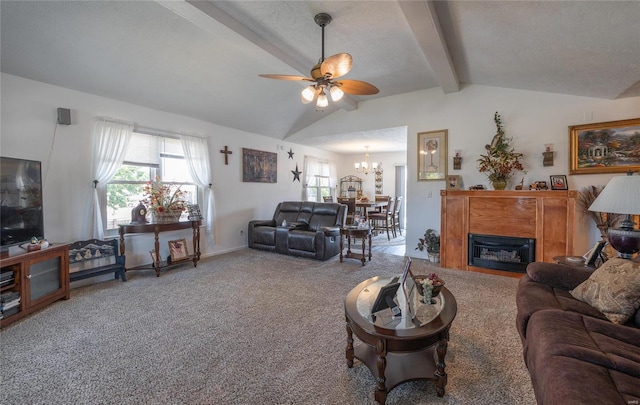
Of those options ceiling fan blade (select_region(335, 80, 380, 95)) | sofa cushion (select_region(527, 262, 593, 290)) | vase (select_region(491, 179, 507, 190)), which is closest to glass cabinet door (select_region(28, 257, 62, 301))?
ceiling fan blade (select_region(335, 80, 380, 95))

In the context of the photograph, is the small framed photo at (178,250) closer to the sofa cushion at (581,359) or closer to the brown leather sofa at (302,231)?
the brown leather sofa at (302,231)

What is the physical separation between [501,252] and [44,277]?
5.50m

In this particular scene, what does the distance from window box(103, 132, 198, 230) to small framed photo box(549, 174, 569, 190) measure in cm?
548

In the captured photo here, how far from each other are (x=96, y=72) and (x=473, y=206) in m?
→ 5.20

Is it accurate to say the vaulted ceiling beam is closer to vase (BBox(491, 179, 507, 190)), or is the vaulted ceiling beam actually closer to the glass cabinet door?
vase (BBox(491, 179, 507, 190))

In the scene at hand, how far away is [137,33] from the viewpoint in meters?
2.81

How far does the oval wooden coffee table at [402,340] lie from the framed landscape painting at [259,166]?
428cm

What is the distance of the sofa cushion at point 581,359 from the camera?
3.19ft

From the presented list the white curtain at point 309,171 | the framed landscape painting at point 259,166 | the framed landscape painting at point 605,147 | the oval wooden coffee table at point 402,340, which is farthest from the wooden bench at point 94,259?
the framed landscape painting at point 605,147

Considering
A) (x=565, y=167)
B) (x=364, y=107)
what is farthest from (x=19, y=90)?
(x=565, y=167)

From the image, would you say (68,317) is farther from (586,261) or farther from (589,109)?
(589,109)

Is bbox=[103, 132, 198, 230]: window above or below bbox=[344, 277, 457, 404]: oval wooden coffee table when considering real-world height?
above

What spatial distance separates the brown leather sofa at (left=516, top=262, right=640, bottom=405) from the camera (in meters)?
0.98

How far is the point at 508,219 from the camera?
3.72 meters
